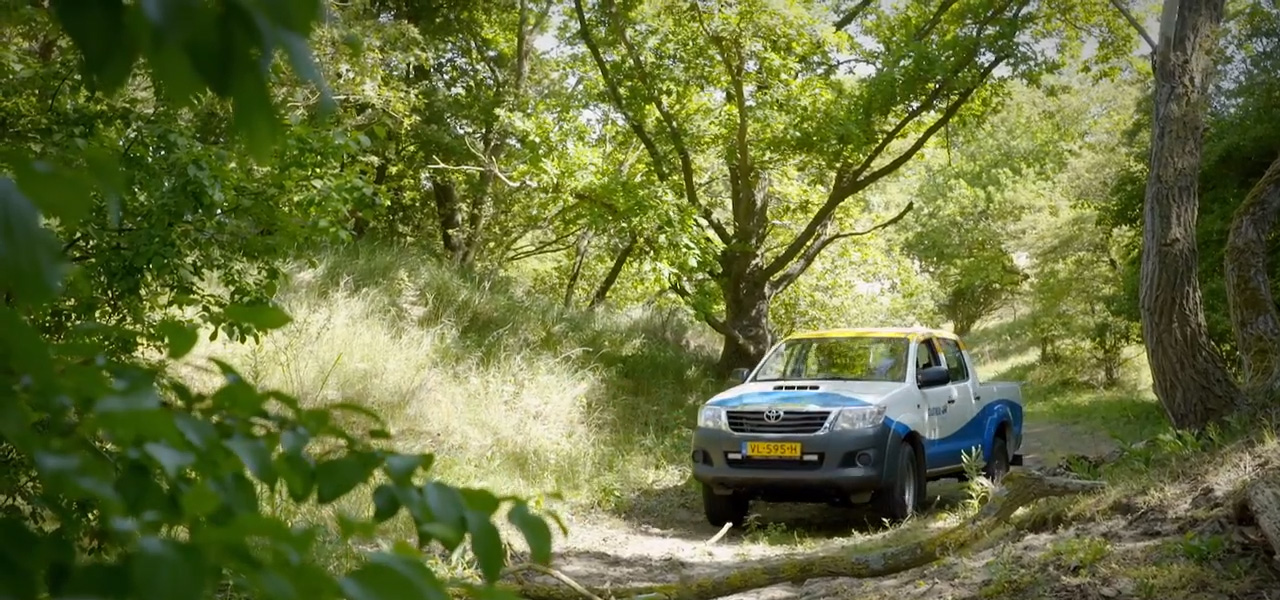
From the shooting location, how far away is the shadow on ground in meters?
10.6

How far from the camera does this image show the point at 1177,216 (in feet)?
30.8

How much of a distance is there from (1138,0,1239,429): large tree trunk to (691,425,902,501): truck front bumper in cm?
235

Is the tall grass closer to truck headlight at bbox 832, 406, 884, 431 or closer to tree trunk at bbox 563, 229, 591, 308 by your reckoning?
truck headlight at bbox 832, 406, 884, 431

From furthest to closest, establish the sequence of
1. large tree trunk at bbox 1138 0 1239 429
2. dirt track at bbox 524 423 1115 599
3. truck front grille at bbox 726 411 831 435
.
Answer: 1. truck front grille at bbox 726 411 831 435
2. large tree trunk at bbox 1138 0 1239 429
3. dirt track at bbox 524 423 1115 599

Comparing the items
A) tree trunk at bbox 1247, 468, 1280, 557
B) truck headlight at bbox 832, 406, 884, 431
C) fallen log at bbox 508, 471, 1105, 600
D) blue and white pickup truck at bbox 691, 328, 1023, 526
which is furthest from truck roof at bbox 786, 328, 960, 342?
tree trunk at bbox 1247, 468, 1280, 557

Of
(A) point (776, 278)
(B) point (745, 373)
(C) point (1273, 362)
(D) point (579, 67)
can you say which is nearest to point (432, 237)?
(D) point (579, 67)

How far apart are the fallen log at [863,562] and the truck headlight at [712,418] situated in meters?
2.83

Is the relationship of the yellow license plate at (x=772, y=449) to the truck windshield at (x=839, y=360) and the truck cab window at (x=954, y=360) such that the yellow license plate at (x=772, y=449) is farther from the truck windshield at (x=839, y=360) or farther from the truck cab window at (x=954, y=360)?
the truck cab window at (x=954, y=360)

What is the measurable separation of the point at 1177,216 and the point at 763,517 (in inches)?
196

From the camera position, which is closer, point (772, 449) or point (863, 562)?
point (863, 562)

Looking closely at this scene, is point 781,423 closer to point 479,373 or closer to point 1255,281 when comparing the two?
point 1255,281

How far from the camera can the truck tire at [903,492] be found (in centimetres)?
1011

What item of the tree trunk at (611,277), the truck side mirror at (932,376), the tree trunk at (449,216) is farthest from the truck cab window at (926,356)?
the tree trunk at (449,216)

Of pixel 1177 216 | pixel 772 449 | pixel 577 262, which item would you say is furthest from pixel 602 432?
pixel 577 262
